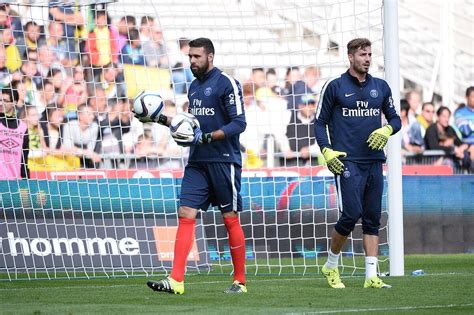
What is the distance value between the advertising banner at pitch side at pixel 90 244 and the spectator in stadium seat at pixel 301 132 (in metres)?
2.02

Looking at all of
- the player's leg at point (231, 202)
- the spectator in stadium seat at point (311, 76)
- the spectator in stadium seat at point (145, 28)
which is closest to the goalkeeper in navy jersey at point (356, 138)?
the player's leg at point (231, 202)

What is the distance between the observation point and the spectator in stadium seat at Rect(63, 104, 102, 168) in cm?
1515

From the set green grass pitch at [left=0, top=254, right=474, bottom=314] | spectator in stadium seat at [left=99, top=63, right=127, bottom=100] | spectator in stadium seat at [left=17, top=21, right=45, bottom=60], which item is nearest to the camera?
green grass pitch at [left=0, top=254, right=474, bottom=314]

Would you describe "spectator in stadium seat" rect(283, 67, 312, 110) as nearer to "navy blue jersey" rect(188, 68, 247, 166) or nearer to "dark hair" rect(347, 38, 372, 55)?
"dark hair" rect(347, 38, 372, 55)

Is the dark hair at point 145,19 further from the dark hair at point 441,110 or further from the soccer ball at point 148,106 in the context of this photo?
the dark hair at point 441,110

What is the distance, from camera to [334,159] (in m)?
10.9

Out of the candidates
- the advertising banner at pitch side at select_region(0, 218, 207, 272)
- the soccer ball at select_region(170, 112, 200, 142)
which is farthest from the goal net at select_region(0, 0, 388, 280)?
the soccer ball at select_region(170, 112, 200, 142)

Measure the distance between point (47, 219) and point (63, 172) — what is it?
41.2 inches

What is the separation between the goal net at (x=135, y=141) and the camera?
14.4 metres

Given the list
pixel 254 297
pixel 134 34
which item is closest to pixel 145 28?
pixel 134 34

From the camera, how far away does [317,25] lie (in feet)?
56.2

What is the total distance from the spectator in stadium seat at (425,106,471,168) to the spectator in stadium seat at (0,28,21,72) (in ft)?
25.0

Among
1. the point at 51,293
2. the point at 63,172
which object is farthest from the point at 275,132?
the point at 51,293

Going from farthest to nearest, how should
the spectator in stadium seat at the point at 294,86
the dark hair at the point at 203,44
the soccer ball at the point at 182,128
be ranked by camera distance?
the spectator in stadium seat at the point at 294,86
the dark hair at the point at 203,44
the soccer ball at the point at 182,128
